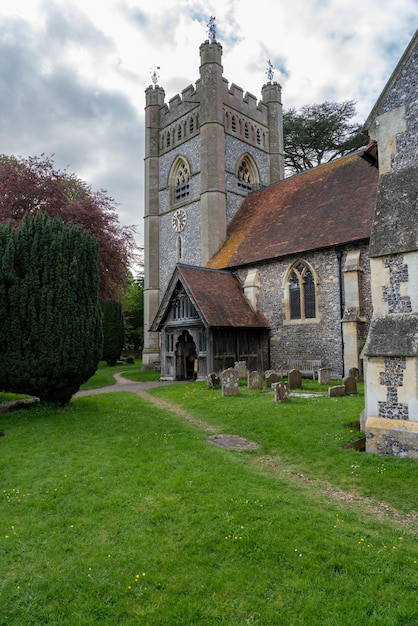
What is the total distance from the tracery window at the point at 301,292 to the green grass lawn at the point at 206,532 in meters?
→ 9.19

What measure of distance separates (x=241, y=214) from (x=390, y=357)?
1813 centimetres

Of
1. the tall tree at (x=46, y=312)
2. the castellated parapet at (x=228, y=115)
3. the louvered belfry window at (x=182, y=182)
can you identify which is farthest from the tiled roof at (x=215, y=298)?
the castellated parapet at (x=228, y=115)

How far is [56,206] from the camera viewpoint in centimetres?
1892

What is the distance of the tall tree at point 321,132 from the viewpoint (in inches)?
1174

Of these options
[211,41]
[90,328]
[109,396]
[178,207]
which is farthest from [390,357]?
[211,41]

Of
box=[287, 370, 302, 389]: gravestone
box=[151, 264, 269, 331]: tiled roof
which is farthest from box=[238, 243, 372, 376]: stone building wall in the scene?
box=[287, 370, 302, 389]: gravestone

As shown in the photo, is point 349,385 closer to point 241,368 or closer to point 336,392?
point 336,392

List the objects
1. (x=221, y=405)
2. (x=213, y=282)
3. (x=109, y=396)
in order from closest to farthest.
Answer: (x=221, y=405) → (x=109, y=396) → (x=213, y=282)

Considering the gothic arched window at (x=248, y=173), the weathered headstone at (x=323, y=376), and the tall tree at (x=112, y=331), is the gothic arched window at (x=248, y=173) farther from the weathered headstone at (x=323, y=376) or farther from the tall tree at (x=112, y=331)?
the weathered headstone at (x=323, y=376)

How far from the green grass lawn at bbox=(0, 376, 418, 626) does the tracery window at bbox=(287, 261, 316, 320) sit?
9.19m

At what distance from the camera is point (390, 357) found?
22.6 feet

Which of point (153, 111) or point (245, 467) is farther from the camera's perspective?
point (153, 111)

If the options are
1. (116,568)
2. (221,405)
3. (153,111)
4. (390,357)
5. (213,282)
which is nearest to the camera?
(116,568)

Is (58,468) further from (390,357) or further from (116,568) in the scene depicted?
(390,357)
